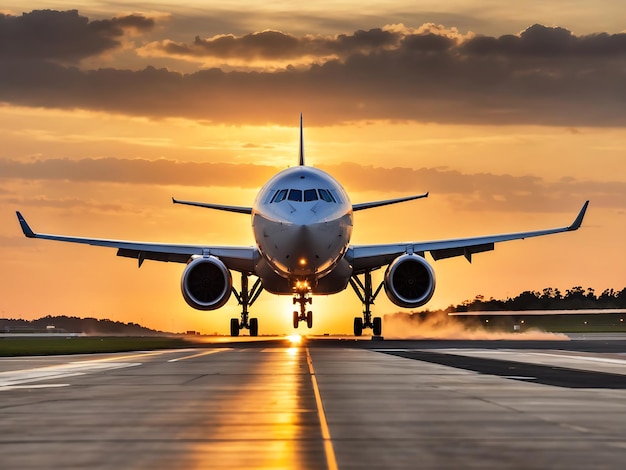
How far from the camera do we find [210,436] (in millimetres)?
13352

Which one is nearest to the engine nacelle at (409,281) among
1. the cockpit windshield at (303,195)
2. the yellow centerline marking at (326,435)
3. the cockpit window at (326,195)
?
the cockpit window at (326,195)

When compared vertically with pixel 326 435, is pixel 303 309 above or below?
above

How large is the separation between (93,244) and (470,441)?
46.9 m

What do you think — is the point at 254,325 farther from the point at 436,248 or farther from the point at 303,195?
the point at 303,195

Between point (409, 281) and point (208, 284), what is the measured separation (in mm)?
8745

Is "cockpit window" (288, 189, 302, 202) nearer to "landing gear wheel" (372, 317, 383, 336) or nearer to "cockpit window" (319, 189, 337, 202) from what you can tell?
"cockpit window" (319, 189, 337, 202)

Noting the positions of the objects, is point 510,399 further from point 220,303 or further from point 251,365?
point 220,303

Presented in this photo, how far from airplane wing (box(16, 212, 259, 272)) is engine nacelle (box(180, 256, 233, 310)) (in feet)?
8.08

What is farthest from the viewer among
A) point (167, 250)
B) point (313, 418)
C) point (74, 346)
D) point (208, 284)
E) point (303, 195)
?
point (167, 250)

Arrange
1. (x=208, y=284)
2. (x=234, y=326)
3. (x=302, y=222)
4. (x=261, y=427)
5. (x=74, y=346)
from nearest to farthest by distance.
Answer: (x=261, y=427), (x=302, y=222), (x=74, y=346), (x=208, y=284), (x=234, y=326)

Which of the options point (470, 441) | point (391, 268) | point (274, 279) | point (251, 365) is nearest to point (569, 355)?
point (251, 365)

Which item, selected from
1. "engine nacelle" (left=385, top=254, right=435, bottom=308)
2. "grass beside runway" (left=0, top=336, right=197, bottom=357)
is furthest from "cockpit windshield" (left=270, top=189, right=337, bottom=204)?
"grass beside runway" (left=0, top=336, right=197, bottom=357)

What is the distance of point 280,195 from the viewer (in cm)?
4809

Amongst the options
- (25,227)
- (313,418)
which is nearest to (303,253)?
(25,227)
